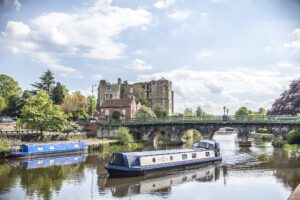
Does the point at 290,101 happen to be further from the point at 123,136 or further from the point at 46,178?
the point at 46,178

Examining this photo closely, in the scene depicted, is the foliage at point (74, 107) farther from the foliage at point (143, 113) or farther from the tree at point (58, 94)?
the foliage at point (143, 113)

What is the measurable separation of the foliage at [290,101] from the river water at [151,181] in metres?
37.0

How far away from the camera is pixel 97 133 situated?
7231 centimetres

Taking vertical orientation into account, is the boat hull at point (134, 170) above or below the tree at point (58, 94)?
below

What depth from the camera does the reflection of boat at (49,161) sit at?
40.5 meters

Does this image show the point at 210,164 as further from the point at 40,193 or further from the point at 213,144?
the point at 40,193

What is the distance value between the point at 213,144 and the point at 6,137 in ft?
93.0

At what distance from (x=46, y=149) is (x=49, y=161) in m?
4.09

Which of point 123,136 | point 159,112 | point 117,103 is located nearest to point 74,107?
point 117,103

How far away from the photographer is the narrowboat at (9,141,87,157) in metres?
44.9

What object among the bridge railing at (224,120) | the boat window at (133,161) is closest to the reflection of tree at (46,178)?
the boat window at (133,161)

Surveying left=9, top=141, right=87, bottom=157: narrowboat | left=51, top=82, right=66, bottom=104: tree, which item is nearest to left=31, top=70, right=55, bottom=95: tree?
left=51, top=82, right=66, bottom=104: tree

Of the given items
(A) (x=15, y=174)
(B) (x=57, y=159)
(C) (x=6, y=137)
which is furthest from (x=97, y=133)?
(A) (x=15, y=174)

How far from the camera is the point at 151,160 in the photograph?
117 ft
